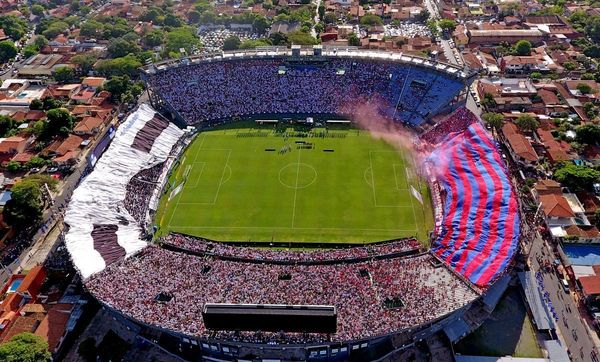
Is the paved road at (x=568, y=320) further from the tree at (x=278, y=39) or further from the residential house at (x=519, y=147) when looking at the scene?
the tree at (x=278, y=39)

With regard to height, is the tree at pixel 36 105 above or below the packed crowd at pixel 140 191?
below

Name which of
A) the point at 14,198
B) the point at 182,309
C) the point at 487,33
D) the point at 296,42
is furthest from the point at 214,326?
the point at 487,33

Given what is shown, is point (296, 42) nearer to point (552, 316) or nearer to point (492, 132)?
point (492, 132)

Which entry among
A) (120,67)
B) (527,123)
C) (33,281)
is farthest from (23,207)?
(527,123)

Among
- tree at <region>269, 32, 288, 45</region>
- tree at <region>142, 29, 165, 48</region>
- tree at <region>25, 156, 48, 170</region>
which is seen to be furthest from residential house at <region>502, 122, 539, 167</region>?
tree at <region>142, 29, 165, 48</region>

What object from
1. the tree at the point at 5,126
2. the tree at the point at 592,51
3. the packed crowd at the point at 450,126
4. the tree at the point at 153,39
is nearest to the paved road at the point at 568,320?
the packed crowd at the point at 450,126

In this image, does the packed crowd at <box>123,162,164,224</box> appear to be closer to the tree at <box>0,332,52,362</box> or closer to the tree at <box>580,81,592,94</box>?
the tree at <box>0,332,52,362</box>
